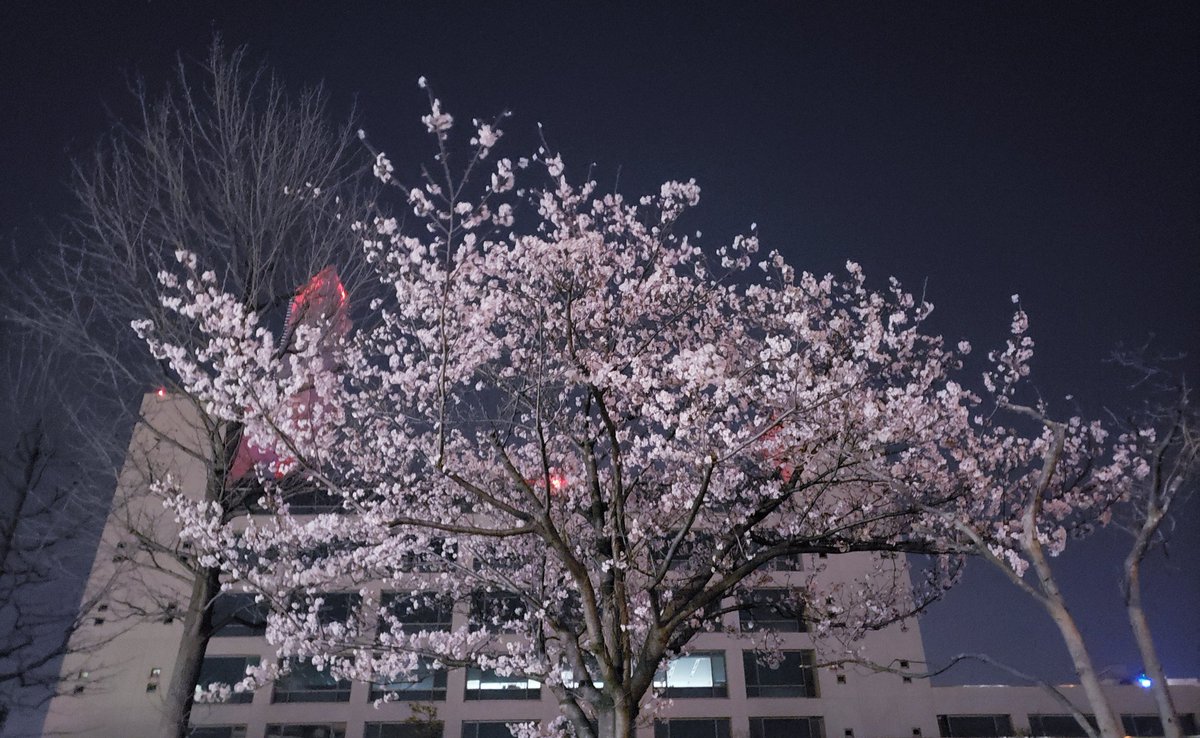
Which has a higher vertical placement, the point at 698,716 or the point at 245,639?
the point at 245,639

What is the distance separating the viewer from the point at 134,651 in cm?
3114

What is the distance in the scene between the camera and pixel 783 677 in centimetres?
3038

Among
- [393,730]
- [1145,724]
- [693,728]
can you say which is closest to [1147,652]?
[693,728]

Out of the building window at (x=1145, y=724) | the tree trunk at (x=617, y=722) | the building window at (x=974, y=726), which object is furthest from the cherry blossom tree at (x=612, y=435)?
the building window at (x=1145, y=724)

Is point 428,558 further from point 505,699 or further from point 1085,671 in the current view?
point 505,699

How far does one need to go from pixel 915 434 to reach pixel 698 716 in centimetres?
2367

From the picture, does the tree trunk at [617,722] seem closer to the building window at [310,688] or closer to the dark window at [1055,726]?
the building window at [310,688]

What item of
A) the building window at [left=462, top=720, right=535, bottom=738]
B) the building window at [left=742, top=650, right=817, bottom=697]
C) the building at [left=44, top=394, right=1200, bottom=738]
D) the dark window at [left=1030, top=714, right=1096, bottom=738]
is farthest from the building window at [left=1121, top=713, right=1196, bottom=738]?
the building window at [left=462, top=720, right=535, bottom=738]

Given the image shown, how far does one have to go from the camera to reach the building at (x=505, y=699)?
2952cm

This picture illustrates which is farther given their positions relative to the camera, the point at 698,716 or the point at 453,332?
the point at 698,716

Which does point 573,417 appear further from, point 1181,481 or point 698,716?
point 698,716

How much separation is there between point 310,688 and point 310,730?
1601 millimetres

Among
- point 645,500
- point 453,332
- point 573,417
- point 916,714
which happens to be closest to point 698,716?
point 916,714

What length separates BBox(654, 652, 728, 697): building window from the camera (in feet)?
98.6
